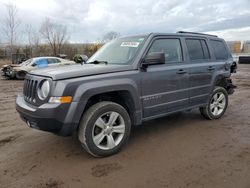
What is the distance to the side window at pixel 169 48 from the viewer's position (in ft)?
14.8

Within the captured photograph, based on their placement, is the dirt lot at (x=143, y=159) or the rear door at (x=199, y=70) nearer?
the dirt lot at (x=143, y=159)

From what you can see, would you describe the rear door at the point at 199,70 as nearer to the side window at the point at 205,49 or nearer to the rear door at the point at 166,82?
the side window at the point at 205,49

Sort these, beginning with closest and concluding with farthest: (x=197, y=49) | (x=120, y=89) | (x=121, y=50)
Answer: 1. (x=120, y=89)
2. (x=121, y=50)
3. (x=197, y=49)

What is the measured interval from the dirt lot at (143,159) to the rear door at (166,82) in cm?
59

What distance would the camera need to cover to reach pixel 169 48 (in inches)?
187

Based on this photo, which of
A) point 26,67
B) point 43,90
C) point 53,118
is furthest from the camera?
point 26,67

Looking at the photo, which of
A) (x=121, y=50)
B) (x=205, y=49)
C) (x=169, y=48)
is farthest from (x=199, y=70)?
(x=121, y=50)

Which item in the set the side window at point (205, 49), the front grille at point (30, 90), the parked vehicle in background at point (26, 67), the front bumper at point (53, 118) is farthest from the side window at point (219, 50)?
the parked vehicle in background at point (26, 67)

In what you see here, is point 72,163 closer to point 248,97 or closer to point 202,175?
point 202,175

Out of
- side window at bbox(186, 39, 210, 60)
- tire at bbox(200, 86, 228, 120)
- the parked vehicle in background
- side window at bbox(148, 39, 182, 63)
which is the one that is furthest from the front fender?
the parked vehicle in background

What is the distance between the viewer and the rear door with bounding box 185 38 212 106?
5.04 m

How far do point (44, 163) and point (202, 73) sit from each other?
3502mm

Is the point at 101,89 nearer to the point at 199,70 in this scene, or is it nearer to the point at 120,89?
the point at 120,89

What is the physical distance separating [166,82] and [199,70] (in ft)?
3.46
